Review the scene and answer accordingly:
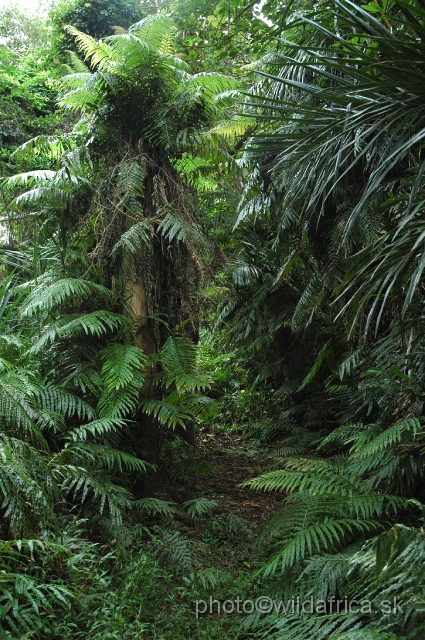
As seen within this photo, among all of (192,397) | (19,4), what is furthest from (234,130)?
(19,4)

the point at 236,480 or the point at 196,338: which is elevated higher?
the point at 196,338

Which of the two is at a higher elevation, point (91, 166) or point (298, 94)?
point (298, 94)

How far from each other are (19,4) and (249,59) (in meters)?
5.15

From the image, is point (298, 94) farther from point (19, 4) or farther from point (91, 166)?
point (19, 4)

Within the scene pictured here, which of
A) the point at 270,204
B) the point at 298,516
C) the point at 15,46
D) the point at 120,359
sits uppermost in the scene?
the point at 15,46

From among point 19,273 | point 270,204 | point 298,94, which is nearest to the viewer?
point 298,94

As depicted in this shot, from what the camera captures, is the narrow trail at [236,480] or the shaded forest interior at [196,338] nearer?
the shaded forest interior at [196,338]

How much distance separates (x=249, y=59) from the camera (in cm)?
714

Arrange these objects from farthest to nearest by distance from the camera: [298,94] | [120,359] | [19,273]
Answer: [19,273]
[298,94]
[120,359]

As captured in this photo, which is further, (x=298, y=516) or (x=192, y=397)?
(x=192, y=397)

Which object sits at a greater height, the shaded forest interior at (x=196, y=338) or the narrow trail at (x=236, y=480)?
the shaded forest interior at (x=196, y=338)

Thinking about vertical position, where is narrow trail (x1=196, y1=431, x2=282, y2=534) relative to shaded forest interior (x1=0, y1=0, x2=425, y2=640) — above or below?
below

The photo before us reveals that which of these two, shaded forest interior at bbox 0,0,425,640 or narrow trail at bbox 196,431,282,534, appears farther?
narrow trail at bbox 196,431,282,534

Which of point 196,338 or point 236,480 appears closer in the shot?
point 236,480
